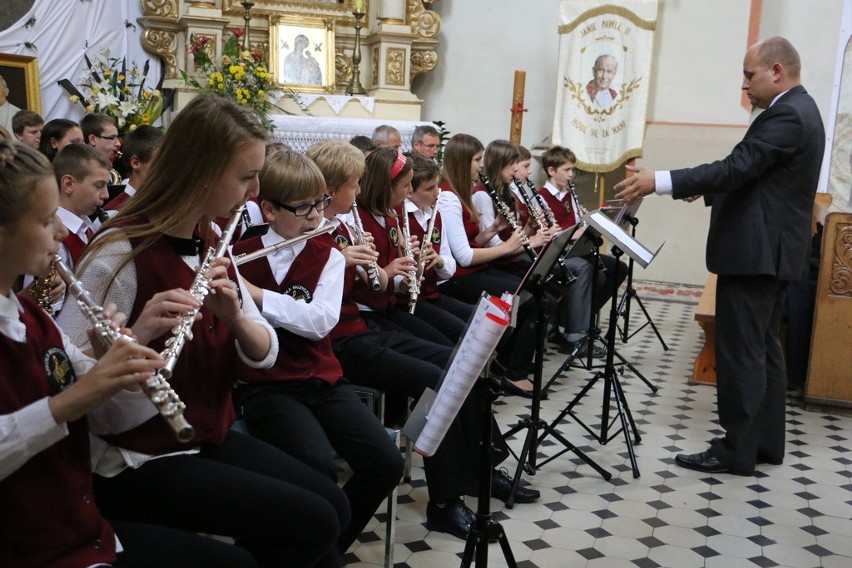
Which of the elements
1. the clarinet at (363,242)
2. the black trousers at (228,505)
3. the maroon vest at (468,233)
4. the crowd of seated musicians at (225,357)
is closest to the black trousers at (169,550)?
the crowd of seated musicians at (225,357)

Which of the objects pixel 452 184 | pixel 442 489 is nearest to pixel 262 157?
pixel 442 489

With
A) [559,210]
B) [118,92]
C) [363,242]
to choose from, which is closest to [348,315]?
[363,242]

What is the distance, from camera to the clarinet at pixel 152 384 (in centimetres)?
154

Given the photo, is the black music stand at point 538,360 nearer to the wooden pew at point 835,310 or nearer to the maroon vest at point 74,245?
the maroon vest at point 74,245

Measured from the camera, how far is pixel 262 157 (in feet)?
7.38

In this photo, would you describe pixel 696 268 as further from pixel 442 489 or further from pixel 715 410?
pixel 442 489

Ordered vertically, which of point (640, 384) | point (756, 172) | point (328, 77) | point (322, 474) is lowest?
point (640, 384)

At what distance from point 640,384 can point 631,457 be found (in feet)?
5.45

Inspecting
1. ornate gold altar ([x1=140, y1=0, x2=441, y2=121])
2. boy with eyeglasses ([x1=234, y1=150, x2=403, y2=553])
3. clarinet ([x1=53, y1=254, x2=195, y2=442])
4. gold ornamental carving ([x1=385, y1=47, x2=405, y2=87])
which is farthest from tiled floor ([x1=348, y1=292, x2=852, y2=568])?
gold ornamental carving ([x1=385, y1=47, x2=405, y2=87])

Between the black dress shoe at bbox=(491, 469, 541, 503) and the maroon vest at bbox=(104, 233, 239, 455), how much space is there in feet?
5.60

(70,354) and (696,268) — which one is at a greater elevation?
(70,354)

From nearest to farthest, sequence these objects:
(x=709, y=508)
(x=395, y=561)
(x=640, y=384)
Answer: (x=395, y=561), (x=709, y=508), (x=640, y=384)

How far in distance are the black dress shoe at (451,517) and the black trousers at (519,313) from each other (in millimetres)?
2004

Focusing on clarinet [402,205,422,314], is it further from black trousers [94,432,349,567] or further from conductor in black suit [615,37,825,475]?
black trousers [94,432,349,567]
